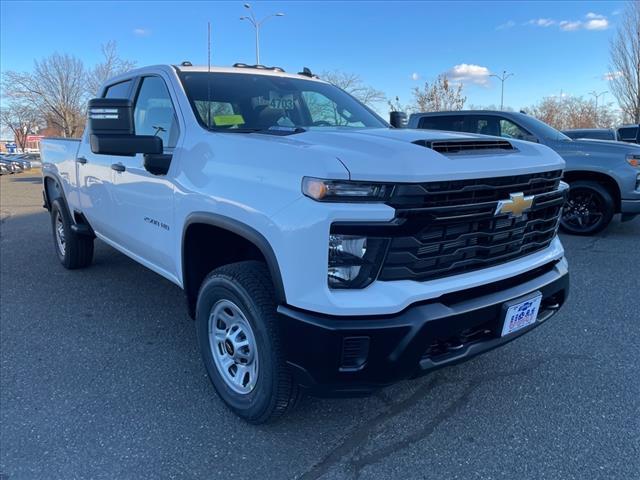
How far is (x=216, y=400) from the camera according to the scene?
2943mm

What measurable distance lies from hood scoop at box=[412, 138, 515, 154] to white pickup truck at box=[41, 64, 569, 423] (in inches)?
→ 0.5

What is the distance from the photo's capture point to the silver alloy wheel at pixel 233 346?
8.51ft

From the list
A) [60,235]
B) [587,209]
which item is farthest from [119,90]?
[587,209]

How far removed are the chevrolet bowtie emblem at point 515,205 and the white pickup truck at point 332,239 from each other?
0.01 metres

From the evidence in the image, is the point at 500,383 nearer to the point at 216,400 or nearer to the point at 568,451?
the point at 568,451

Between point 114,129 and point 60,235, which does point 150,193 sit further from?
point 60,235

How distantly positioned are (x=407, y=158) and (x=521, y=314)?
1062 millimetres

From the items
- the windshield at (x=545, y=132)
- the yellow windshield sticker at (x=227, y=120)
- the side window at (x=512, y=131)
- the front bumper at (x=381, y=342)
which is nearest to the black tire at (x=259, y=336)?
the front bumper at (x=381, y=342)

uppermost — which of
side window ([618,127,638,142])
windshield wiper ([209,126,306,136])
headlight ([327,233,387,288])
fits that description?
side window ([618,127,638,142])

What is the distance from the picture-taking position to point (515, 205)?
2371mm

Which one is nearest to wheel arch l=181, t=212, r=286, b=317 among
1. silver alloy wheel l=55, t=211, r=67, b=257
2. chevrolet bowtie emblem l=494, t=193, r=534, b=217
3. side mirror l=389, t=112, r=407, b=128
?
chevrolet bowtie emblem l=494, t=193, r=534, b=217

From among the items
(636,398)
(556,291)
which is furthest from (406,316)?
(636,398)

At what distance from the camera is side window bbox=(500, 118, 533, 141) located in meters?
7.71

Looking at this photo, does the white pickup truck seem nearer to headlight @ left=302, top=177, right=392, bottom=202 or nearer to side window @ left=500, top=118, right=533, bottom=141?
headlight @ left=302, top=177, right=392, bottom=202
